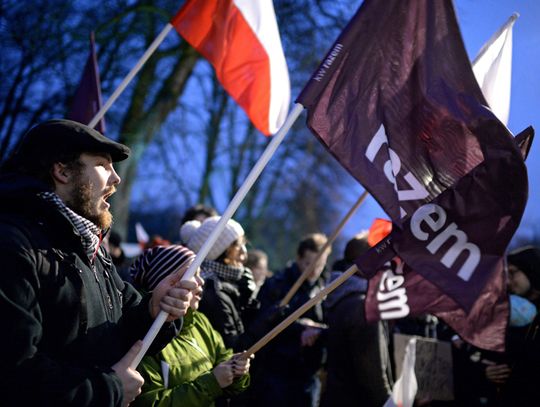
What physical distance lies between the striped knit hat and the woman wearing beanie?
0.51 m

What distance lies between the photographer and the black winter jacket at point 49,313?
2064 millimetres

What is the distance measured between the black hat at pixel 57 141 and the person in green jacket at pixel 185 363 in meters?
0.68

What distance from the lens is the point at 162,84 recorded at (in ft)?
43.7

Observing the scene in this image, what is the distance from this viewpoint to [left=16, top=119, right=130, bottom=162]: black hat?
2.48 m

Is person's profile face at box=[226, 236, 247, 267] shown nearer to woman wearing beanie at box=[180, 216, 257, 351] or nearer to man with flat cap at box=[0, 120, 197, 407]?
woman wearing beanie at box=[180, 216, 257, 351]

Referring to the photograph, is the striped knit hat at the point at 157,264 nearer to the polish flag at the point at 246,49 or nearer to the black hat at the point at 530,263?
the polish flag at the point at 246,49

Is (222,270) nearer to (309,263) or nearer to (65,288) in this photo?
(309,263)

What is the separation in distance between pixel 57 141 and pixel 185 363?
123 centimetres

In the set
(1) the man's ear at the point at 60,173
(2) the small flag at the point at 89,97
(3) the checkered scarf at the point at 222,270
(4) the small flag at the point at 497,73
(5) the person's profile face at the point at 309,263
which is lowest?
(3) the checkered scarf at the point at 222,270

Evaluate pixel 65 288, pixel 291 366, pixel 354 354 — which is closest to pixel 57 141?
pixel 65 288

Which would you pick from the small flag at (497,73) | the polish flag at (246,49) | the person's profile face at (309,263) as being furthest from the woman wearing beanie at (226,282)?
the small flag at (497,73)

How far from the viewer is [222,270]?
4.17 metres

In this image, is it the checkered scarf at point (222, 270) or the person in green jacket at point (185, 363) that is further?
the checkered scarf at point (222, 270)

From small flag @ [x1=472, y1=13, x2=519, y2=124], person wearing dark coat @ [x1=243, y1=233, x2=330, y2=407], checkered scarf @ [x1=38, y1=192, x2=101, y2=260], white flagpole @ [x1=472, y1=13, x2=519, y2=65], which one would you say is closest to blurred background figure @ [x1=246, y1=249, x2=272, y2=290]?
person wearing dark coat @ [x1=243, y1=233, x2=330, y2=407]
